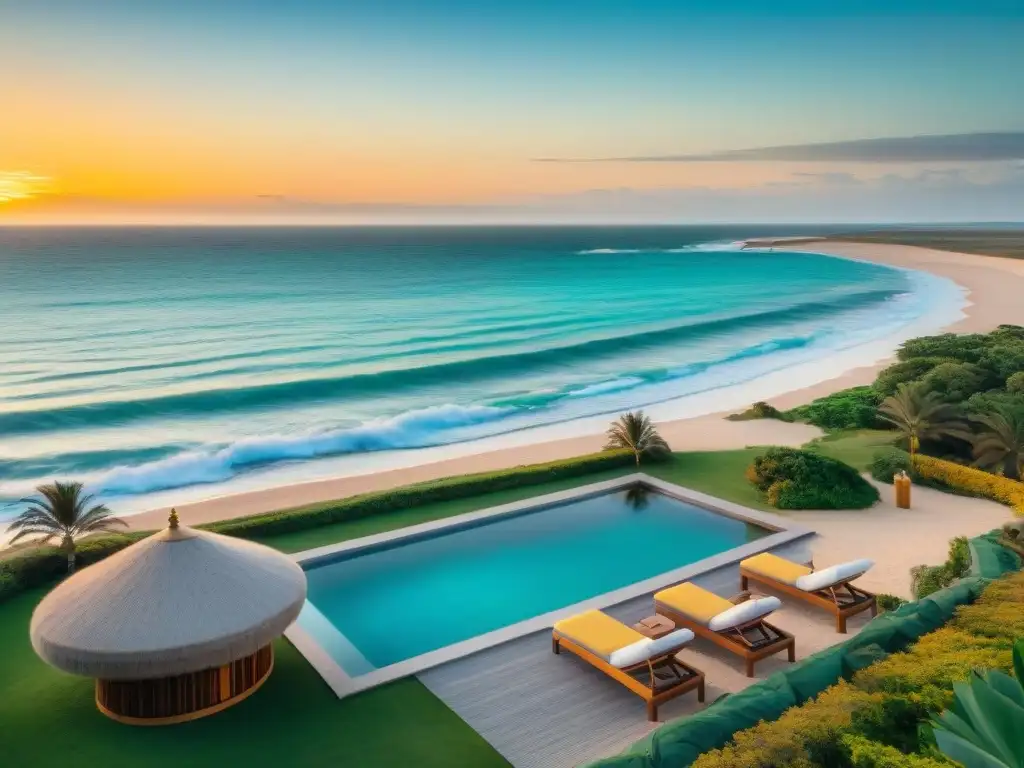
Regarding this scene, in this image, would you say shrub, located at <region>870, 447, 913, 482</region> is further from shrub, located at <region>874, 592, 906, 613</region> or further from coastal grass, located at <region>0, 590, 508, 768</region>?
coastal grass, located at <region>0, 590, 508, 768</region>

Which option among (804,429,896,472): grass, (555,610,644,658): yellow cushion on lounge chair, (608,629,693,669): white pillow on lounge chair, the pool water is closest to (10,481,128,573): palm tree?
the pool water

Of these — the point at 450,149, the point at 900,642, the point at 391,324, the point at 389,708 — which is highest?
the point at 450,149

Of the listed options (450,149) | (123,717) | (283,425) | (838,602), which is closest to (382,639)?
(123,717)

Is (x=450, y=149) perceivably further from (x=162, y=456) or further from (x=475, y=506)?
(x=475, y=506)

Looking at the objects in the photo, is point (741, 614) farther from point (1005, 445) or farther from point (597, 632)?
point (1005, 445)

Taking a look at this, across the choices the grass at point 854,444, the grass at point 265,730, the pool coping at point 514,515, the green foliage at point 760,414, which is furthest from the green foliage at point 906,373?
the grass at point 265,730
